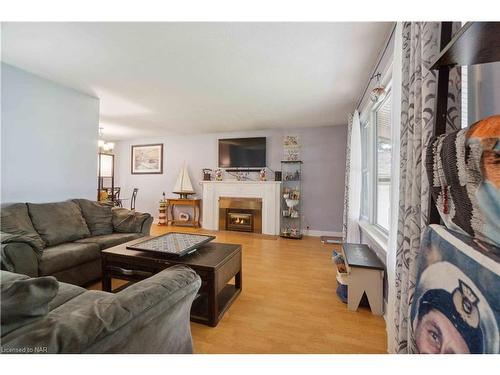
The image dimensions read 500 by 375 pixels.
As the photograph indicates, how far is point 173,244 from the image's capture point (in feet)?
6.46

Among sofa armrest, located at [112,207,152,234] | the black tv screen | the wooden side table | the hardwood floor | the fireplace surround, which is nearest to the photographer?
the hardwood floor

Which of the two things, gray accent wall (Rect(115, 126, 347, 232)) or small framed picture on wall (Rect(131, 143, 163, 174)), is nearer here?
gray accent wall (Rect(115, 126, 347, 232))

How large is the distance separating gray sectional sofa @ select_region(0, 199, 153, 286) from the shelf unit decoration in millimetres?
2652

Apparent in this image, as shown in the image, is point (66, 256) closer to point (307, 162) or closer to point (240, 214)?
point (240, 214)

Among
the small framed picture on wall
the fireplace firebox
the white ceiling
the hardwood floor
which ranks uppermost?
the white ceiling

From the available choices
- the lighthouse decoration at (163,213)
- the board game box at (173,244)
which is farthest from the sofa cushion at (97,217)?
the lighthouse decoration at (163,213)

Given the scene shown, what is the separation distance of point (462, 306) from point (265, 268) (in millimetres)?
2378

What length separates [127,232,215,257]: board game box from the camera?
178cm

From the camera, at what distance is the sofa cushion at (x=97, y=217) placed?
8.77ft

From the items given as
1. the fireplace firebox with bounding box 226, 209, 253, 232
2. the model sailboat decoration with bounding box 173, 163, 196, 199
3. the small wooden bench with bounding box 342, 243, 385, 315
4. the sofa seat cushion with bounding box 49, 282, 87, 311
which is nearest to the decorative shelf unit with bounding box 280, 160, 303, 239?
the fireplace firebox with bounding box 226, 209, 253, 232

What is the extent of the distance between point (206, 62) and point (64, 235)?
234 cm

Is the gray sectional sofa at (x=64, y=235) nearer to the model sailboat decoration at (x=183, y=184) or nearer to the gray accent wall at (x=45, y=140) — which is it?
the gray accent wall at (x=45, y=140)

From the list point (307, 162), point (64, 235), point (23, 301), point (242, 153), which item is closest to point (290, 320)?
point (23, 301)

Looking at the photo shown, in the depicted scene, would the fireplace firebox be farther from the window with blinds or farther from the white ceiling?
the window with blinds
